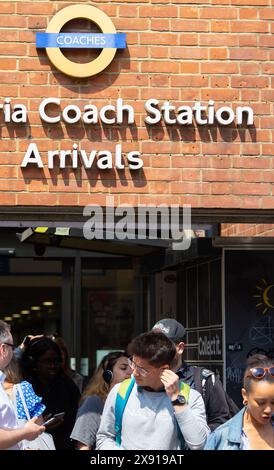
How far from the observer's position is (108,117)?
748 centimetres

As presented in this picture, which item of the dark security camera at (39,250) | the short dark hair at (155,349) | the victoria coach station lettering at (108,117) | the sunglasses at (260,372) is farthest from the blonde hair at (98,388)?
the dark security camera at (39,250)

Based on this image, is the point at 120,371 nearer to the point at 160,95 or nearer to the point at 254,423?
the point at 254,423

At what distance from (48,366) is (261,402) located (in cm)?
347

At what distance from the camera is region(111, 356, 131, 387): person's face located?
664cm

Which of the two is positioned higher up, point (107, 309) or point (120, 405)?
point (107, 309)

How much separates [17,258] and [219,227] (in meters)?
2.99

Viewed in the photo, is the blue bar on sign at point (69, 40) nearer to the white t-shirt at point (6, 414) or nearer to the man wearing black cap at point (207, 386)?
the man wearing black cap at point (207, 386)

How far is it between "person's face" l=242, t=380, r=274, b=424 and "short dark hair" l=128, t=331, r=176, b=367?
65cm

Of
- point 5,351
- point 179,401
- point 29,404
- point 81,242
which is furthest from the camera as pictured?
point 81,242

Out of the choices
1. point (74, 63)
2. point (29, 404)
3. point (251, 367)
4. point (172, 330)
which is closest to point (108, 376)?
point (172, 330)

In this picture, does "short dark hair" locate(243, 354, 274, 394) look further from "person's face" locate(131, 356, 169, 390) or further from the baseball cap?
the baseball cap

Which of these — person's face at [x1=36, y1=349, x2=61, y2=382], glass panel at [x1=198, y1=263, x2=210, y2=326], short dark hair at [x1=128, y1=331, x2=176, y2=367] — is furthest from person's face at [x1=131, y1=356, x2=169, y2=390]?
glass panel at [x1=198, y1=263, x2=210, y2=326]

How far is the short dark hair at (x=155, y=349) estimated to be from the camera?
5.25m
